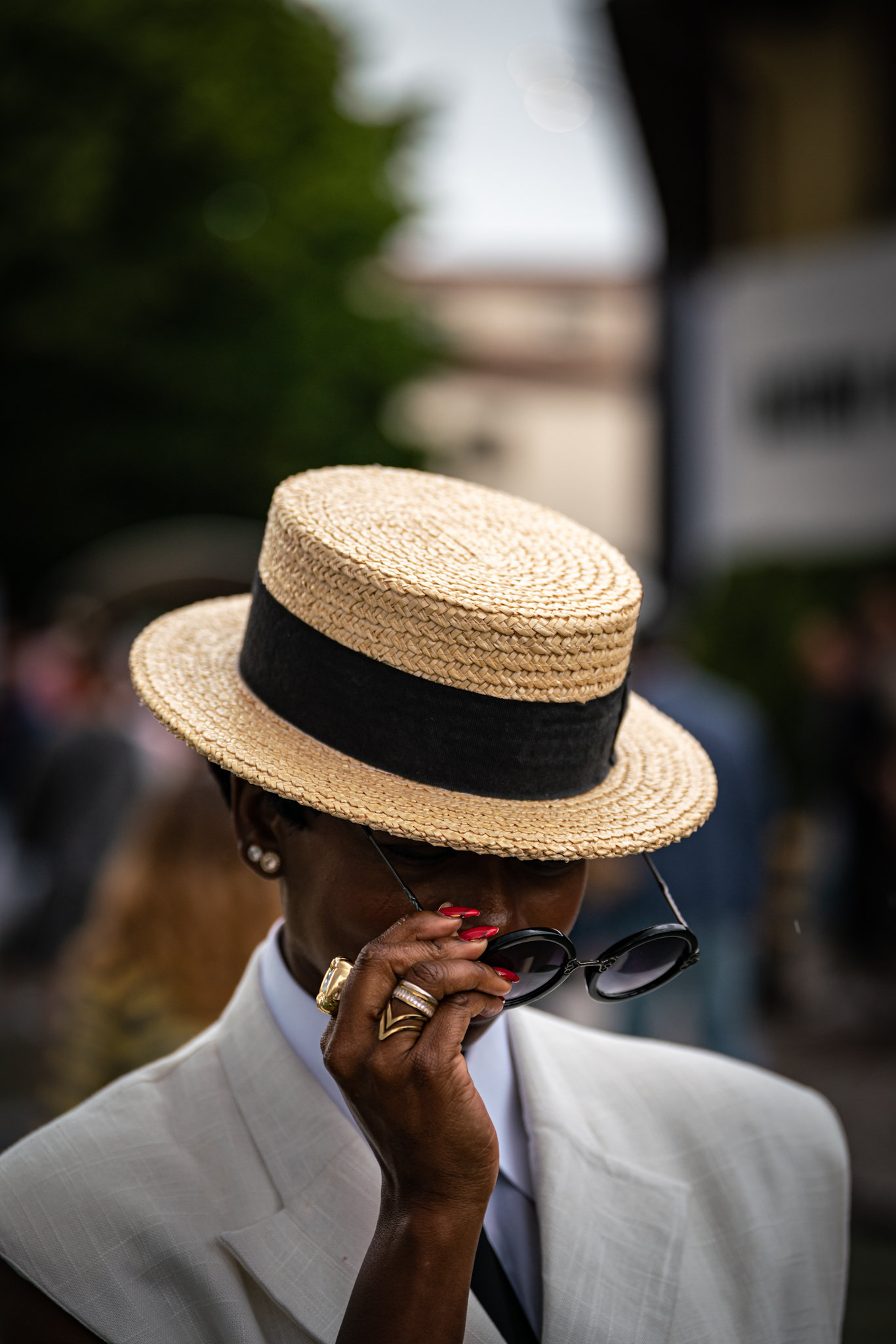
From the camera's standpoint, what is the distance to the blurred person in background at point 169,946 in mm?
3791

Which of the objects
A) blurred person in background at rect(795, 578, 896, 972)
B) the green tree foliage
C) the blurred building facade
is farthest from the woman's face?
the blurred building facade

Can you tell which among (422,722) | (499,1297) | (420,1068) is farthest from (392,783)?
(499,1297)

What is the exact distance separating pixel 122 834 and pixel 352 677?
229 inches

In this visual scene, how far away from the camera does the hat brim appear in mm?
1543

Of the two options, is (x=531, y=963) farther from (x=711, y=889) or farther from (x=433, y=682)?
(x=711, y=889)

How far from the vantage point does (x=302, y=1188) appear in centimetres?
167

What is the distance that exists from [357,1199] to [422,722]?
629 millimetres

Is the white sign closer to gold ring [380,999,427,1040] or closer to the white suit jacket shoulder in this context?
the white suit jacket shoulder

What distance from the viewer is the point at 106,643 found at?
783 cm

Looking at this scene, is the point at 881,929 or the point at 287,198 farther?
the point at 287,198

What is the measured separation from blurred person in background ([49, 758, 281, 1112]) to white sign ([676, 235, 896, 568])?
7.67m

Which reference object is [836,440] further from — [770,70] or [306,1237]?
[306,1237]

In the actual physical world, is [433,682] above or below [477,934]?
above

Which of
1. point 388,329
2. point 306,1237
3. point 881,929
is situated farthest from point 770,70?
point 306,1237
